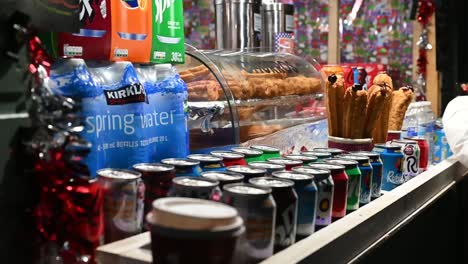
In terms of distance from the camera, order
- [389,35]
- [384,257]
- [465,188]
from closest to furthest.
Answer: [384,257] < [465,188] < [389,35]

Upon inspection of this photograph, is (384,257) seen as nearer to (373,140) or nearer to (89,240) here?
(373,140)

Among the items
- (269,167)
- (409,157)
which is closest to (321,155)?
(269,167)

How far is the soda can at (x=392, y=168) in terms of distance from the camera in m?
1.87

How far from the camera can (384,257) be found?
179cm

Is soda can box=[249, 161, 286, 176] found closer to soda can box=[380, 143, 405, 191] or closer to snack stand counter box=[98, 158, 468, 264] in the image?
snack stand counter box=[98, 158, 468, 264]

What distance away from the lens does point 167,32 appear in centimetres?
161

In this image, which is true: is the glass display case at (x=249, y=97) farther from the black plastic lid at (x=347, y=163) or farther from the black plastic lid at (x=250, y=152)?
the black plastic lid at (x=347, y=163)

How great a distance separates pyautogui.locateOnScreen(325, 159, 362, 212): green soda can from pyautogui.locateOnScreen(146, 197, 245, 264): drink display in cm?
68

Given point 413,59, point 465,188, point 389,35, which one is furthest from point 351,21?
point 465,188

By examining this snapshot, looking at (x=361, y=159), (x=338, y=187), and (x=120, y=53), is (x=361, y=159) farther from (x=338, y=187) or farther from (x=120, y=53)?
(x=120, y=53)

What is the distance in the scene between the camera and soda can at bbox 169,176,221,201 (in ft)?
3.31

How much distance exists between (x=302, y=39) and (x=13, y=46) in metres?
4.63

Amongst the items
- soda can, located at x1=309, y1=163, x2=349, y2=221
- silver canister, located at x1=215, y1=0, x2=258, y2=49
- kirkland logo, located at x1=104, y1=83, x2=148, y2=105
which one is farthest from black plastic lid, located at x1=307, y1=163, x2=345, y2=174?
silver canister, located at x1=215, y1=0, x2=258, y2=49

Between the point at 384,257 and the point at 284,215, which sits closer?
the point at 284,215
